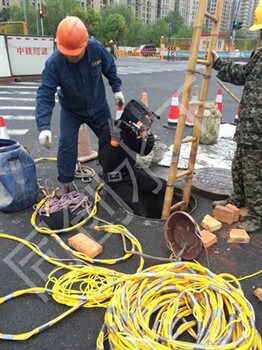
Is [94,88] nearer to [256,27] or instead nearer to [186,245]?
[256,27]

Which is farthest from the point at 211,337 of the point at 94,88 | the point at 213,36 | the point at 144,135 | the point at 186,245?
the point at 94,88

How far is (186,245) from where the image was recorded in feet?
8.57

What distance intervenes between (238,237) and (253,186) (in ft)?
1.65

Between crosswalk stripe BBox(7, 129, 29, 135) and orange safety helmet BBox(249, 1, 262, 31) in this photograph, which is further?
crosswalk stripe BBox(7, 129, 29, 135)

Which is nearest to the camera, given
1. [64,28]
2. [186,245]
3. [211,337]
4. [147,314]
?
[211,337]

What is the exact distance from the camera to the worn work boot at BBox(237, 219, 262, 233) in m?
2.96

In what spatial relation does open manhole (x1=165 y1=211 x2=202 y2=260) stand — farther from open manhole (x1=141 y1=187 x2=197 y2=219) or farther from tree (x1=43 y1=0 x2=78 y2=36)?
tree (x1=43 y1=0 x2=78 y2=36)

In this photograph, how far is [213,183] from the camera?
3.80 metres

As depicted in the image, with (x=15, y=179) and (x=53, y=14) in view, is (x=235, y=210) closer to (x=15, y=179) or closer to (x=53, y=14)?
(x=15, y=179)

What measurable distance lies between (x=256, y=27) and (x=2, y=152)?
2506mm

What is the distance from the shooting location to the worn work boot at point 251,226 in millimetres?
2965

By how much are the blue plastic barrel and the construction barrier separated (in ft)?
28.9

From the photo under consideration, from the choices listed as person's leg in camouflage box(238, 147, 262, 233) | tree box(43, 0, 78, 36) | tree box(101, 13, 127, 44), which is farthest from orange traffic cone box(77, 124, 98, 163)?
tree box(101, 13, 127, 44)

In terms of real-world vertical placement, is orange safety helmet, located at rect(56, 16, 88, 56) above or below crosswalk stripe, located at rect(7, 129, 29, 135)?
above
